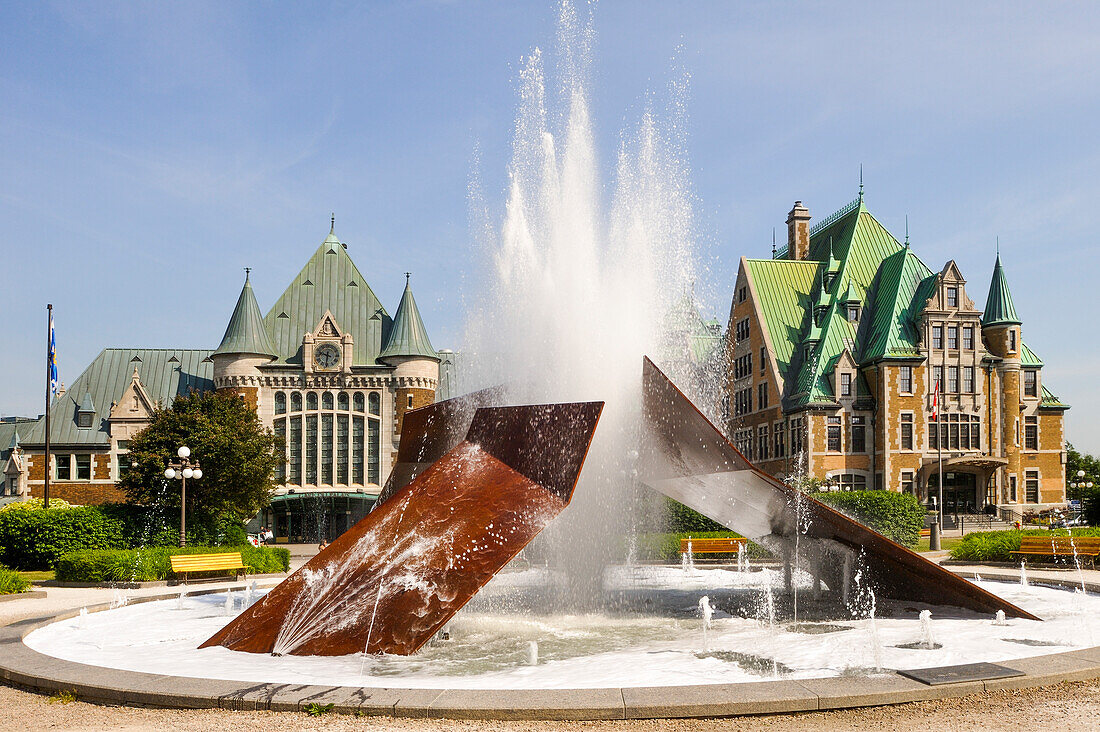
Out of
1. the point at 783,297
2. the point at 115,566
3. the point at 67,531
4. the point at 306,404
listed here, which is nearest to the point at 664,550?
the point at 115,566

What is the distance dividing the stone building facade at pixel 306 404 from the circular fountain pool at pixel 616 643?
131 ft

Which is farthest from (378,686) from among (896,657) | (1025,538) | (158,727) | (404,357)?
(404,357)

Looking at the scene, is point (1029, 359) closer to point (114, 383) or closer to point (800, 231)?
point (800, 231)

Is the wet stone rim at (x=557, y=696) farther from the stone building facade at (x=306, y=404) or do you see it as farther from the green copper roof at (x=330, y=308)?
the green copper roof at (x=330, y=308)

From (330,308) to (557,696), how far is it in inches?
2152

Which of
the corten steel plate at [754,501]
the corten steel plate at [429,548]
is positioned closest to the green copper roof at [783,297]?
the corten steel plate at [754,501]

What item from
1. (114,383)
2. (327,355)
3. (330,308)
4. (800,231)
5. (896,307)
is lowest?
(114,383)

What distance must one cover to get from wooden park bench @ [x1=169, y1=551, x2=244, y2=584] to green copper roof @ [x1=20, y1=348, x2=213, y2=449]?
38250 mm

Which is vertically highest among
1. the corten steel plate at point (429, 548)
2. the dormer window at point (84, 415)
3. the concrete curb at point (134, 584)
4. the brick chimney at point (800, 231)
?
the brick chimney at point (800, 231)

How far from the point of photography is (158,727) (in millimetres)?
7336

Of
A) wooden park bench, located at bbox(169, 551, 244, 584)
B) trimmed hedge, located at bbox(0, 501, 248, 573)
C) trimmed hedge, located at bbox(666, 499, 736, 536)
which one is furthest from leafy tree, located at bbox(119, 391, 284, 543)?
trimmed hedge, located at bbox(666, 499, 736, 536)

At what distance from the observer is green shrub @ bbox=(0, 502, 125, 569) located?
26.0 meters

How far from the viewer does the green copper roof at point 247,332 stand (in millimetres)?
56312

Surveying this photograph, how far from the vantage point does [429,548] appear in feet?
35.2
